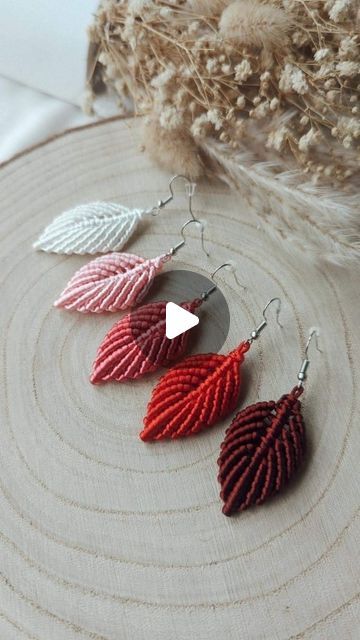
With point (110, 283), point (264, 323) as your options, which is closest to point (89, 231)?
point (110, 283)

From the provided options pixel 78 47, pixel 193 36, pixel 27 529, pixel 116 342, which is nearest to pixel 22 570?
pixel 27 529

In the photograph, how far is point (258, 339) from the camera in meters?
1.06

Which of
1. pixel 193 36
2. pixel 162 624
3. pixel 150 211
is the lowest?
pixel 162 624

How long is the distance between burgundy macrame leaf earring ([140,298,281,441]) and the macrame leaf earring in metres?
0.27

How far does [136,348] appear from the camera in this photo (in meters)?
1.03

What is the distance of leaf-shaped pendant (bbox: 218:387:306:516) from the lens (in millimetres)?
898

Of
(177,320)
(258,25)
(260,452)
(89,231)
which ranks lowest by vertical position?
(260,452)

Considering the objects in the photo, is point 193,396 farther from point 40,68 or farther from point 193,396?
point 40,68

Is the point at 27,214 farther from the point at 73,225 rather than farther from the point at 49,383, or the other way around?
the point at 49,383

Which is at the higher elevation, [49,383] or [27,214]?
[27,214]

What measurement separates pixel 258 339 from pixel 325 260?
0.55ft

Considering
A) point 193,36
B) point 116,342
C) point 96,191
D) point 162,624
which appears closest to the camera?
point 162,624

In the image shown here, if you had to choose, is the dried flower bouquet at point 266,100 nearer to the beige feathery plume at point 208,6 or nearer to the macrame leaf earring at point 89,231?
the beige feathery plume at point 208,6

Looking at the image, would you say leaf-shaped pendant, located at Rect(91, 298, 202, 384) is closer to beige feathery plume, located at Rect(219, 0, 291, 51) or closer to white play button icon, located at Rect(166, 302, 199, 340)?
white play button icon, located at Rect(166, 302, 199, 340)
